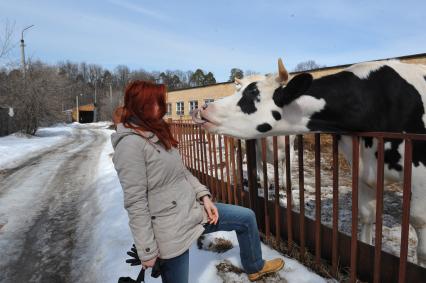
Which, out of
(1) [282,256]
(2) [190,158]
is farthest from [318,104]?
(2) [190,158]

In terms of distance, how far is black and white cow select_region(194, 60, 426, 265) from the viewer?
227 centimetres

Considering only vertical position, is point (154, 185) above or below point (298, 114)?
below

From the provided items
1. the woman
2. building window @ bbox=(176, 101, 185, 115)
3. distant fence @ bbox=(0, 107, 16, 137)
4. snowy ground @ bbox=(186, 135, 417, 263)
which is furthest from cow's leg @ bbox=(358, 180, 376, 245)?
building window @ bbox=(176, 101, 185, 115)

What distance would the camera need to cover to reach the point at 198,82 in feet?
284

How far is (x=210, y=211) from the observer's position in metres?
2.27

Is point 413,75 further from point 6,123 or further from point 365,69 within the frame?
point 6,123

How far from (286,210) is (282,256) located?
1.46 ft

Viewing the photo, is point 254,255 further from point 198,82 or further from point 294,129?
point 198,82

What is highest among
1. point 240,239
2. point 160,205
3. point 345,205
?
point 160,205

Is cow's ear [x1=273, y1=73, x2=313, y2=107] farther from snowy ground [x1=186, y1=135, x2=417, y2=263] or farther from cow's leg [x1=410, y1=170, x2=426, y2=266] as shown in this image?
snowy ground [x1=186, y1=135, x2=417, y2=263]

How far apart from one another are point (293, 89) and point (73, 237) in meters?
3.38

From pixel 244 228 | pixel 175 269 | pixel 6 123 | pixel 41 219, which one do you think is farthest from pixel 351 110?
pixel 6 123

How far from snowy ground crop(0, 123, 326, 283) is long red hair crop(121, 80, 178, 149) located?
1644 millimetres

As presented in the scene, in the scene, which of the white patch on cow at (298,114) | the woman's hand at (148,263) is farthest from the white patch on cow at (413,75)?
the woman's hand at (148,263)
